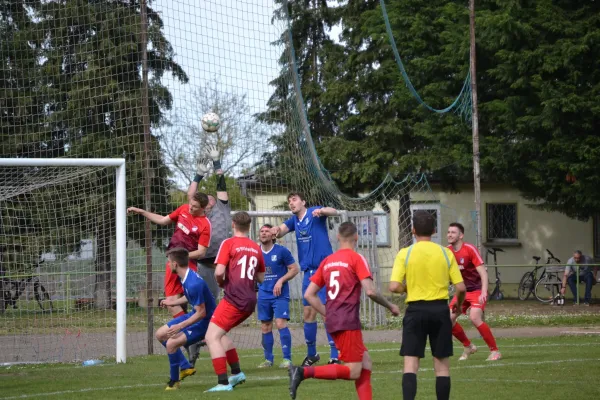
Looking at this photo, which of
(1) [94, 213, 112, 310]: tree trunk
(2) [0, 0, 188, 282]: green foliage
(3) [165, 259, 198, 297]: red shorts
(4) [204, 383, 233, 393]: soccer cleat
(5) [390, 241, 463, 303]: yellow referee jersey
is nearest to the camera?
(5) [390, 241, 463, 303]: yellow referee jersey

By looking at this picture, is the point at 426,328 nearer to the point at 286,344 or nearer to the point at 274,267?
the point at 286,344

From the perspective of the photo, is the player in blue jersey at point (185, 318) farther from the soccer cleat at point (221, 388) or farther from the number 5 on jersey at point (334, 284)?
the number 5 on jersey at point (334, 284)

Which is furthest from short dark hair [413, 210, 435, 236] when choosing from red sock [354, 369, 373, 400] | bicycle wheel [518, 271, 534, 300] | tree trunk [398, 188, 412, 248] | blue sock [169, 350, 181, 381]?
bicycle wheel [518, 271, 534, 300]

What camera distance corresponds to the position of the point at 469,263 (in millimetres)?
12695

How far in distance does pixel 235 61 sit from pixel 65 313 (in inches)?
271

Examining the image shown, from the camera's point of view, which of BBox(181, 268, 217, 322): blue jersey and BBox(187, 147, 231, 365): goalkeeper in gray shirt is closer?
BBox(181, 268, 217, 322): blue jersey

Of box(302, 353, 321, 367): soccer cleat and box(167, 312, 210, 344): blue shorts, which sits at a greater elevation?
box(167, 312, 210, 344): blue shorts

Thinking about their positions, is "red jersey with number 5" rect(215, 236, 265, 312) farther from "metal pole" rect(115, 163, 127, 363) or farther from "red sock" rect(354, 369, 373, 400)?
"metal pole" rect(115, 163, 127, 363)

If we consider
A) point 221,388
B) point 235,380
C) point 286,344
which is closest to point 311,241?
point 286,344

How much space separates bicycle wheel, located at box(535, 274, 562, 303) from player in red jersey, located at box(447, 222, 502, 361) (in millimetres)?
15473

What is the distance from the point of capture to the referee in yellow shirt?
790 cm

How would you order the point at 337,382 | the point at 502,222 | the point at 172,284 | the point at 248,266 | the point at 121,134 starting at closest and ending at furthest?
the point at 248,266, the point at 337,382, the point at 172,284, the point at 121,134, the point at 502,222

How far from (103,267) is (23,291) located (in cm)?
172

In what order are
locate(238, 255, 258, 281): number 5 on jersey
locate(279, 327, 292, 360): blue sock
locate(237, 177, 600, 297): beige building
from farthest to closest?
locate(237, 177, 600, 297): beige building
locate(279, 327, 292, 360): blue sock
locate(238, 255, 258, 281): number 5 on jersey
